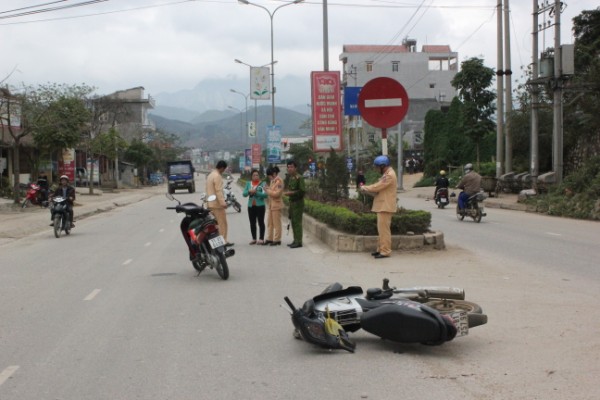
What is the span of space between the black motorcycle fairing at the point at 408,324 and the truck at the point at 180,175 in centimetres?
4742

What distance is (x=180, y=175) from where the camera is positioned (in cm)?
5250

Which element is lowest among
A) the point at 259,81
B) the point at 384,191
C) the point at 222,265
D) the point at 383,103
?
the point at 222,265

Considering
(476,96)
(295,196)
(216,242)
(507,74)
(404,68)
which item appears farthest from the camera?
(404,68)

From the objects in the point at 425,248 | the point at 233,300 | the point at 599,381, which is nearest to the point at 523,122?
the point at 425,248

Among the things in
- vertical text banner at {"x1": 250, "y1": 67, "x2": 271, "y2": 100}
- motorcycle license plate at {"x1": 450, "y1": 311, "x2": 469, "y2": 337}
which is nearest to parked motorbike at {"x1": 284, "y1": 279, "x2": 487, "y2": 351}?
motorcycle license plate at {"x1": 450, "y1": 311, "x2": 469, "y2": 337}

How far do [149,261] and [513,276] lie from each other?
6.48 meters

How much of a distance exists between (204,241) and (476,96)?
29599mm

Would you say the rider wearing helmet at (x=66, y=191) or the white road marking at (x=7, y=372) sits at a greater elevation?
the rider wearing helmet at (x=66, y=191)

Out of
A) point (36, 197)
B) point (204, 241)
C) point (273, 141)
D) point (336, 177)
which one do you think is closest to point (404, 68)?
point (273, 141)

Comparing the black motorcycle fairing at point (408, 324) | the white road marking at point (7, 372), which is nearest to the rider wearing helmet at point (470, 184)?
the black motorcycle fairing at point (408, 324)

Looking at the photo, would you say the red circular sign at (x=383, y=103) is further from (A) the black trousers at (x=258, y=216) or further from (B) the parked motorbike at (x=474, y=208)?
(B) the parked motorbike at (x=474, y=208)

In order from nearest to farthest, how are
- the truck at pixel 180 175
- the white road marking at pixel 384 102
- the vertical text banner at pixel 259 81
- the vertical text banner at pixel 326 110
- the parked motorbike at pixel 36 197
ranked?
the white road marking at pixel 384 102 < the vertical text banner at pixel 326 110 < the parked motorbike at pixel 36 197 < the vertical text banner at pixel 259 81 < the truck at pixel 180 175

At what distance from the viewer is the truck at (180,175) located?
172 ft

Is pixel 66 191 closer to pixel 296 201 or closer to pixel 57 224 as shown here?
pixel 57 224
